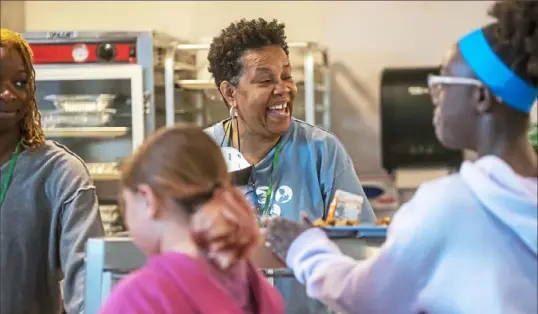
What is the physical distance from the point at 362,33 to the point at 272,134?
230cm

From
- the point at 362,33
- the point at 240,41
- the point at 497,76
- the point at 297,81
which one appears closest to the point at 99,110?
the point at 297,81

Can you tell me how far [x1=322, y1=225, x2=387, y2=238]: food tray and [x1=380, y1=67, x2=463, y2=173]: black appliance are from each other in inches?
95.0

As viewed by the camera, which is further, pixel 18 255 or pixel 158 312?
pixel 18 255

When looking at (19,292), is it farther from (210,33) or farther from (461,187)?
(210,33)

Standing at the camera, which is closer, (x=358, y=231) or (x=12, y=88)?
(x=358, y=231)

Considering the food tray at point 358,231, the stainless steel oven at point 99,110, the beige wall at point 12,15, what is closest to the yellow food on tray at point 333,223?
the food tray at point 358,231

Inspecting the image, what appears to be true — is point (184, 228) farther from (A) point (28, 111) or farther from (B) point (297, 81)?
(B) point (297, 81)

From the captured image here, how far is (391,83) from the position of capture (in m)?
3.72

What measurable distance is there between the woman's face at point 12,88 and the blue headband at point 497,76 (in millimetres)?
993

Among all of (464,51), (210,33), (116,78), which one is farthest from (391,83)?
(464,51)

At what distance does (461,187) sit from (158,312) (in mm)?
443

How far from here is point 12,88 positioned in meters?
1.64

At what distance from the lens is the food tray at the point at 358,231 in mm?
1262

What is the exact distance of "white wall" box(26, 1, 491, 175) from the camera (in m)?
3.99
